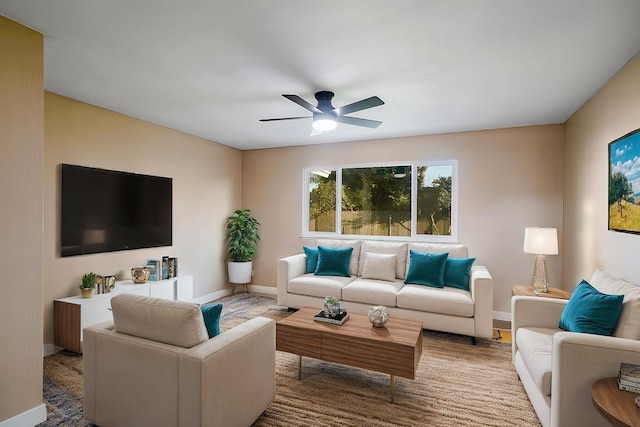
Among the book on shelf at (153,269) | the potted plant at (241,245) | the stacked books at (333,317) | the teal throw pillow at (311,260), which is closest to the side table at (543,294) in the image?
the stacked books at (333,317)

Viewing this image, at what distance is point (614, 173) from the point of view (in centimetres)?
276

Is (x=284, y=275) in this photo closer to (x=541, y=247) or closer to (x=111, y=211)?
(x=111, y=211)

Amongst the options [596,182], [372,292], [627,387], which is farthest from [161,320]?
[596,182]

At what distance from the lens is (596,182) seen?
3.15m

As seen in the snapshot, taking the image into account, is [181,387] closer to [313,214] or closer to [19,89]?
[19,89]

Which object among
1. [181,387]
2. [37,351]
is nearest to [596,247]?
[181,387]

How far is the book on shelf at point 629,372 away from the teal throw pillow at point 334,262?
126 inches

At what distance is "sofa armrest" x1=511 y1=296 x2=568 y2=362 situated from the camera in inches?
106

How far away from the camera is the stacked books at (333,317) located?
9.68 feet

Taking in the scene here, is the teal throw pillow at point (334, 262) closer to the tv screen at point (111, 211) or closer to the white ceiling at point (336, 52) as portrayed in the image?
the white ceiling at point (336, 52)

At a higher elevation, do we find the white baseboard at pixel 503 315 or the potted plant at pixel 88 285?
the potted plant at pixel 88 285

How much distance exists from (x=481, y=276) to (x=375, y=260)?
4.37ft

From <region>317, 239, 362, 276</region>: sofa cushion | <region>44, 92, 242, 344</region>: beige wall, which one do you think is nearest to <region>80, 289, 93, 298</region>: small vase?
<region>44, 92, 242, 344</region>: beige wall

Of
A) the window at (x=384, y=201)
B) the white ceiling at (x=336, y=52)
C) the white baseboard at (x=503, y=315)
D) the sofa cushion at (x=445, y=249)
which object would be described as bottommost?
the white baseboard at (x=503, y=315)
